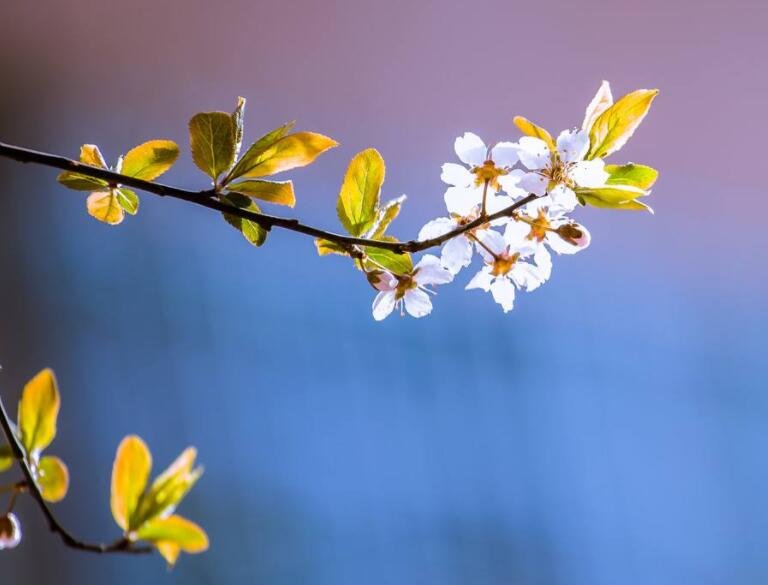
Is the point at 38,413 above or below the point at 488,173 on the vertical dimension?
below

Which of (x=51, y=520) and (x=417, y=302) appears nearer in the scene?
(x=51, y=520)

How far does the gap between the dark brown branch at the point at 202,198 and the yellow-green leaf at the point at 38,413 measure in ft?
0.37

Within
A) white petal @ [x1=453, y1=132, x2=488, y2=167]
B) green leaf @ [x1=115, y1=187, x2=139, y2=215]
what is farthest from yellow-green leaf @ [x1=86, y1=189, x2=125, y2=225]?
white petal @ [x1=453, y1=132, x2=488, y2=167]

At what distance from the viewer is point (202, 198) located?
0.44 meters

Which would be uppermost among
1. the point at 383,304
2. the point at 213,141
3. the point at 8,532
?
the point at 213,141

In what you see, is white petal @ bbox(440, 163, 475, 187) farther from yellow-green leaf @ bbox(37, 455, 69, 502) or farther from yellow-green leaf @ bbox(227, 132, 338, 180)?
yellow-green leaf @ bbox(37, 455, 69, 502)

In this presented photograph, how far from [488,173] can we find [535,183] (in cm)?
7

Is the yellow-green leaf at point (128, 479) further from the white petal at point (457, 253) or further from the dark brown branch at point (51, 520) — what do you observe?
the white petal at point (457, 253)

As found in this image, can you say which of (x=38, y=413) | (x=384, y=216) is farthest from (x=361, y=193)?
(x=38, y=413)

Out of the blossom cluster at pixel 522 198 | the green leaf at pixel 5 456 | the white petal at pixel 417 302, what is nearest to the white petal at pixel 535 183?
the blossom cluster at pixel 522 198

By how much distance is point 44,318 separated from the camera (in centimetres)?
235

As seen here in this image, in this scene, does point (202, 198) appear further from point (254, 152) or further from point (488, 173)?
point (488, 173)

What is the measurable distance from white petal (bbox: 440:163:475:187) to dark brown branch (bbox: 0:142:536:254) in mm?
79

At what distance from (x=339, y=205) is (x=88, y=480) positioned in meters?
2.08
